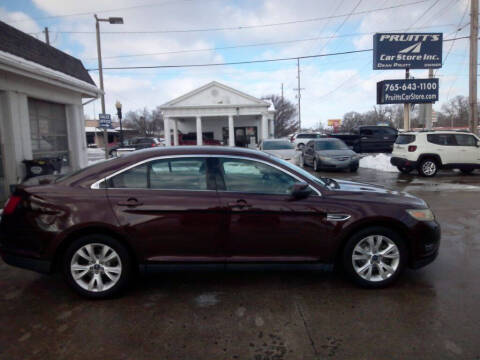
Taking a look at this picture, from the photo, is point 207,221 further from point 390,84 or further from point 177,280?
point 390,84

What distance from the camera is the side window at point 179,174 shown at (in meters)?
3.68

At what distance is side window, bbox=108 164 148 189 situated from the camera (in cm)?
364

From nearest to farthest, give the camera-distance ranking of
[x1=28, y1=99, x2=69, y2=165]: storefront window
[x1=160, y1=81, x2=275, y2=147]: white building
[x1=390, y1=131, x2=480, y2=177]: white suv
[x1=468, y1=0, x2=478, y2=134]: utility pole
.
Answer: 1. [x1=28, y1=99, x2=69, y2=165]: storefront window
2. [x1=390, y1=131, x2=480, y2=177]: white suv
3. [x1=468, y1=0, x2=478, y2=134]: utility pole
4. [x1=160, y1=81, x2=275, y2=147]: white building

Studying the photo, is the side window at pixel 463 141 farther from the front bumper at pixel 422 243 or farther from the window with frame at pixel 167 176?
the window with frame at pixel 167 176

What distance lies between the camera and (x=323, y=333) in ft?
9.66

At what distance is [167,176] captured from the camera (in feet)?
12.2

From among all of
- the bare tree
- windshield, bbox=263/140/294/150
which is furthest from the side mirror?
the bare tree

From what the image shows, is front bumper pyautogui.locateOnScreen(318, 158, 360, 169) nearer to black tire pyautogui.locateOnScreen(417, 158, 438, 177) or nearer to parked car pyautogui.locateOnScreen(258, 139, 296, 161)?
parked car pyautogui.locateOnScreen(258, 139, 296, 161)

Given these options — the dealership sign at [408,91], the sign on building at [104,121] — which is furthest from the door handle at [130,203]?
the dealership sign at [408,91]

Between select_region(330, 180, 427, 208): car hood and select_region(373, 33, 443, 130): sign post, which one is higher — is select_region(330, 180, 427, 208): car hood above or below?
below

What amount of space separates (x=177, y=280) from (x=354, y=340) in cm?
212

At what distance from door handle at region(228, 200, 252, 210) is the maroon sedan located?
0.01 meters

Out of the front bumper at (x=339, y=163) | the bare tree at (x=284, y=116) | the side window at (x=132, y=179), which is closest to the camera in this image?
the side window at (x=132, y=179)

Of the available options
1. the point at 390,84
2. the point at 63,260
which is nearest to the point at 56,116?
the point at 63,260
